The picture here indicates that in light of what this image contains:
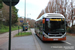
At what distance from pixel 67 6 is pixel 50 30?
57.8ft

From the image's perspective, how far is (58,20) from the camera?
11.4 meters

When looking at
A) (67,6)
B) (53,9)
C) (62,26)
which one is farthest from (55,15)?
(53,9)

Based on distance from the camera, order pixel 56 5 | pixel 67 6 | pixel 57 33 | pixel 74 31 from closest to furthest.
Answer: pixel 57 33, pixel 74 31, pixel 67 6, pixel 56 5

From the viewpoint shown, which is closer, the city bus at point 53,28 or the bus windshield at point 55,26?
the city bus at point 53,28

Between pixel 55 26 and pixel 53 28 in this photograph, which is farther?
pixel 55 26

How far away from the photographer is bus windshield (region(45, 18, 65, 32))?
36.3 ft

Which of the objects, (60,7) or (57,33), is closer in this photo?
(57,33)

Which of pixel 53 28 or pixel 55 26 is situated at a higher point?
pixel 55 26

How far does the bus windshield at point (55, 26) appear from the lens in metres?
11.1

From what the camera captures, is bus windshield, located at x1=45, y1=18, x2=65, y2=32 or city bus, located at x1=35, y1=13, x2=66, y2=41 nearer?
city bus, located at x1=35, y1=13, x2=66, y2=41

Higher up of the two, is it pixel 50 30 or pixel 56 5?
pixel 56 5

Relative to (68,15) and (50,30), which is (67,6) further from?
(50,30)

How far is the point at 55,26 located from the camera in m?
11.3

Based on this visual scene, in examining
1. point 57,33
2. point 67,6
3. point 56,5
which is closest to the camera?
point 57,33
